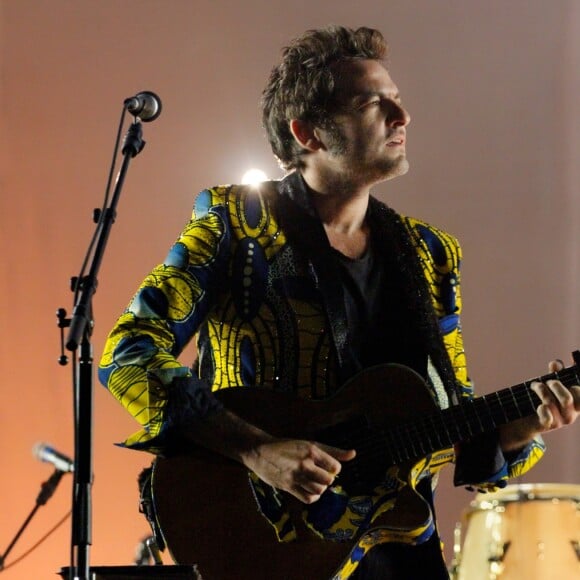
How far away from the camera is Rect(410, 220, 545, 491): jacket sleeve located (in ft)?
7.51

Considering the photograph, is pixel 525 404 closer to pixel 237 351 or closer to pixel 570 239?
pixel 237 351

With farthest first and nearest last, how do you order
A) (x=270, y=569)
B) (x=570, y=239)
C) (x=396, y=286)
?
(x=570, y=239) → (x=396, y=286) → (x=270, y=569)

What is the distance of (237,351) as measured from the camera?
2.27 meters

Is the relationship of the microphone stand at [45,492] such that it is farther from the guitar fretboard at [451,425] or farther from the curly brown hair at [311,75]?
the guitar fretboard at [451,425]

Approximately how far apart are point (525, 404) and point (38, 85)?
8.93 feet

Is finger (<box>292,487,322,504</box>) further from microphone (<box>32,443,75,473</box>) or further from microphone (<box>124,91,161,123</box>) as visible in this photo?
microphone (<box>32,443,75,473</box>)

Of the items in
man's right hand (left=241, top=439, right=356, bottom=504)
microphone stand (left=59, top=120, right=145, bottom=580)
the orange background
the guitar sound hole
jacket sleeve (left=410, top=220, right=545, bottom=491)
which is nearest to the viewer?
microphone stand (left=59, top=120, right=145, bottom=580)

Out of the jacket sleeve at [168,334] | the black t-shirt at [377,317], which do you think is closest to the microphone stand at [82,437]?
the jacket sleeve at [168,334]

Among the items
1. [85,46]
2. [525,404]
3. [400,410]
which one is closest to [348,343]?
[400,410]

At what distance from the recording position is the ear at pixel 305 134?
2594 millimetres

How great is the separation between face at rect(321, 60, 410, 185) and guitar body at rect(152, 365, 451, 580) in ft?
1.73

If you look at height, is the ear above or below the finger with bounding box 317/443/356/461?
above

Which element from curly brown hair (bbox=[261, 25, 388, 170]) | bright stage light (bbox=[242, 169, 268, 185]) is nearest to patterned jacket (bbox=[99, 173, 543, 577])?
curly brown hair (bbox=[261, 25, 388, 170])

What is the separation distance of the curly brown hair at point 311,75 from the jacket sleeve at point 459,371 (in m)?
0.35
